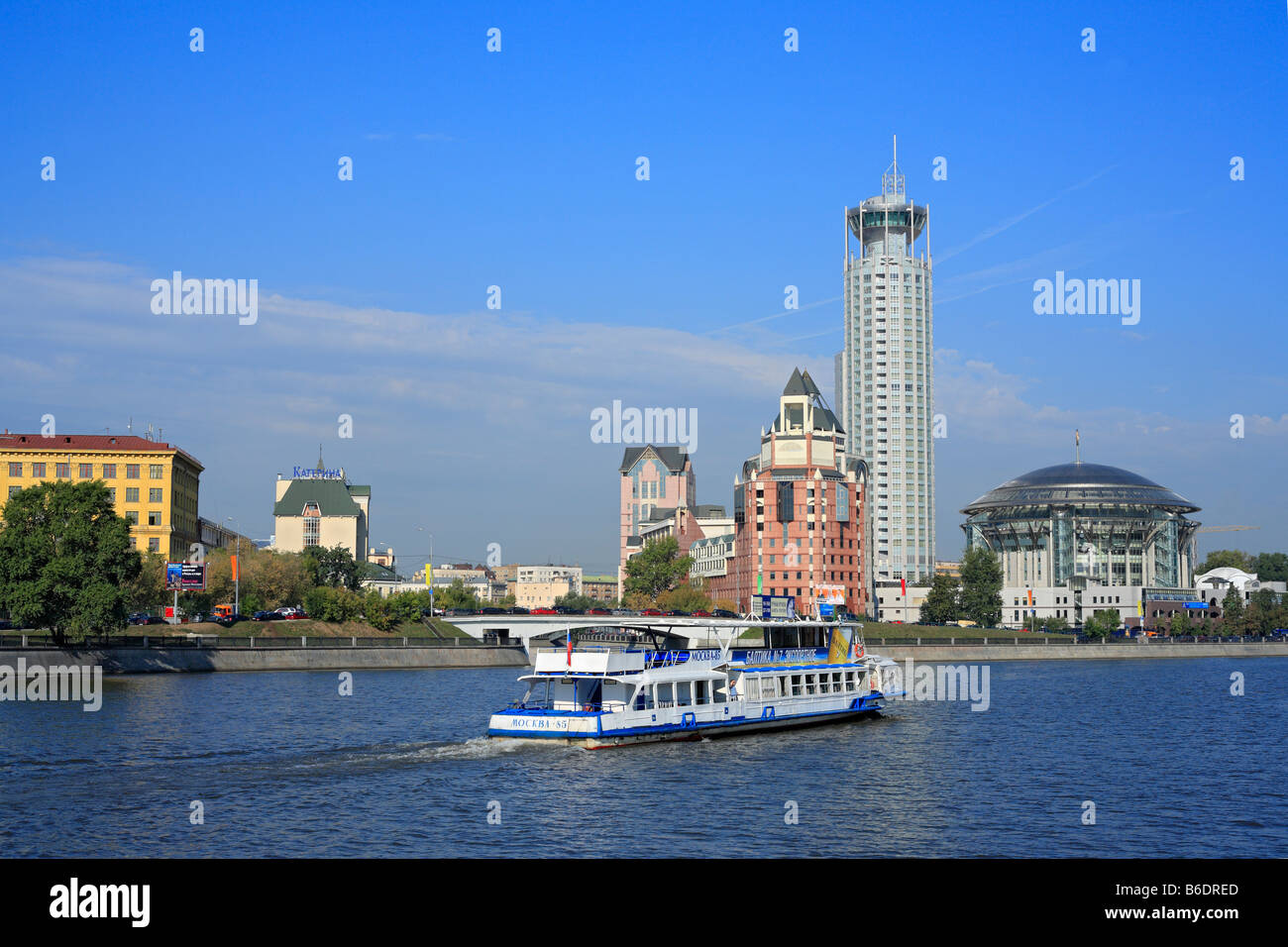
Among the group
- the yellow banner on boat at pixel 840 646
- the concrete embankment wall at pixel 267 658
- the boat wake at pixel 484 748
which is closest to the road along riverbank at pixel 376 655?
the concrete embankment wall at pixel 267 658

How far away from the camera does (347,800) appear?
41.9 meters

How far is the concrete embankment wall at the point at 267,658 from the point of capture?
99.4 m

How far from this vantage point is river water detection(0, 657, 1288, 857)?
36.5 meters

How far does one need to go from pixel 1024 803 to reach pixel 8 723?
51561 millimetres

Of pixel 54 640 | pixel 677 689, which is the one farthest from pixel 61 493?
pixel 677 689

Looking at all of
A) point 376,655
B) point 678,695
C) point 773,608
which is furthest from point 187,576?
point 678,695

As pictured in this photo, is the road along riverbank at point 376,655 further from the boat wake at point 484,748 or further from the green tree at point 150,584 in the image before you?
the boat wake at point 484,748

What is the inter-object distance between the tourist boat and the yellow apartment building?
11156 cm

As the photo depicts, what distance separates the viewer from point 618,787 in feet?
153

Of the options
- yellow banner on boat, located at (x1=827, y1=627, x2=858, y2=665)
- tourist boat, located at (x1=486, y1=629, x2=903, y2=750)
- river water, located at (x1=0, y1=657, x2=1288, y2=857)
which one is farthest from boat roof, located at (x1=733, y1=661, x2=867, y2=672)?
river water, located at (x1=0, y1=657, x2=1288, y2=857)

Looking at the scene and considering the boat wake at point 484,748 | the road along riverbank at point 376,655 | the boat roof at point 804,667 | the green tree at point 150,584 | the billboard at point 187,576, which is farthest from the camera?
the billboard at point 187,576

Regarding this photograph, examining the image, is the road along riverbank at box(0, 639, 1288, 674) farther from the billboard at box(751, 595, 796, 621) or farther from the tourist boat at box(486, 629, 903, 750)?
the billboard at box(751, 595, 796, 621)

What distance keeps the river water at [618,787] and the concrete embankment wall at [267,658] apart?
25.5 m
